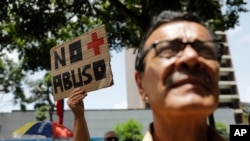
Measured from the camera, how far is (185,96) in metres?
1.05

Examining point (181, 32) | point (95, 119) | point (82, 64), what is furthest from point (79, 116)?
point (95, 119)

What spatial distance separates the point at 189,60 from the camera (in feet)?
3.61

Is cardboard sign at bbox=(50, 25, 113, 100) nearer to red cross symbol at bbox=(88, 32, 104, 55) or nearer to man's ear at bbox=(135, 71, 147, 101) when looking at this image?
red cross symbol at bbox=(88, 32, 104, 55)

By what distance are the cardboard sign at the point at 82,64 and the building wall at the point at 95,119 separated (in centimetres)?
4019

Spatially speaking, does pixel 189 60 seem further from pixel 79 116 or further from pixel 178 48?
pixel 79 116

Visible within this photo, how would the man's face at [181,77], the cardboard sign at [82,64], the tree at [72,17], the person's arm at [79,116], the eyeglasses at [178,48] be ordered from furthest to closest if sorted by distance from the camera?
the tree at [72,17] → the cardboard sign at [82,64] → the person's arm at [79,116] → the eyeglasses at [178,48] → the man's face at [181,77]

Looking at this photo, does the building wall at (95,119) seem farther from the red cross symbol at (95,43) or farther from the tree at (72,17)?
the red cross symbol at (95,43)

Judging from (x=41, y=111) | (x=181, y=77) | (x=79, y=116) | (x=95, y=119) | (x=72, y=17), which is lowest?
(x=95, y=119)

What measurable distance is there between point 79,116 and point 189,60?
963 mm

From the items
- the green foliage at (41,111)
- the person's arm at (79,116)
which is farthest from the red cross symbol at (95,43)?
the green foliage at (41,111)

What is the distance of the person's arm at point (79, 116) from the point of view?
181cm

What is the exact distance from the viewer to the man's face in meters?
1.05

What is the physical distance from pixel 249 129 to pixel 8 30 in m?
9.33

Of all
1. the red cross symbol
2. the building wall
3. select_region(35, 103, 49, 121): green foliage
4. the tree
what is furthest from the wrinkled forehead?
the building wall
